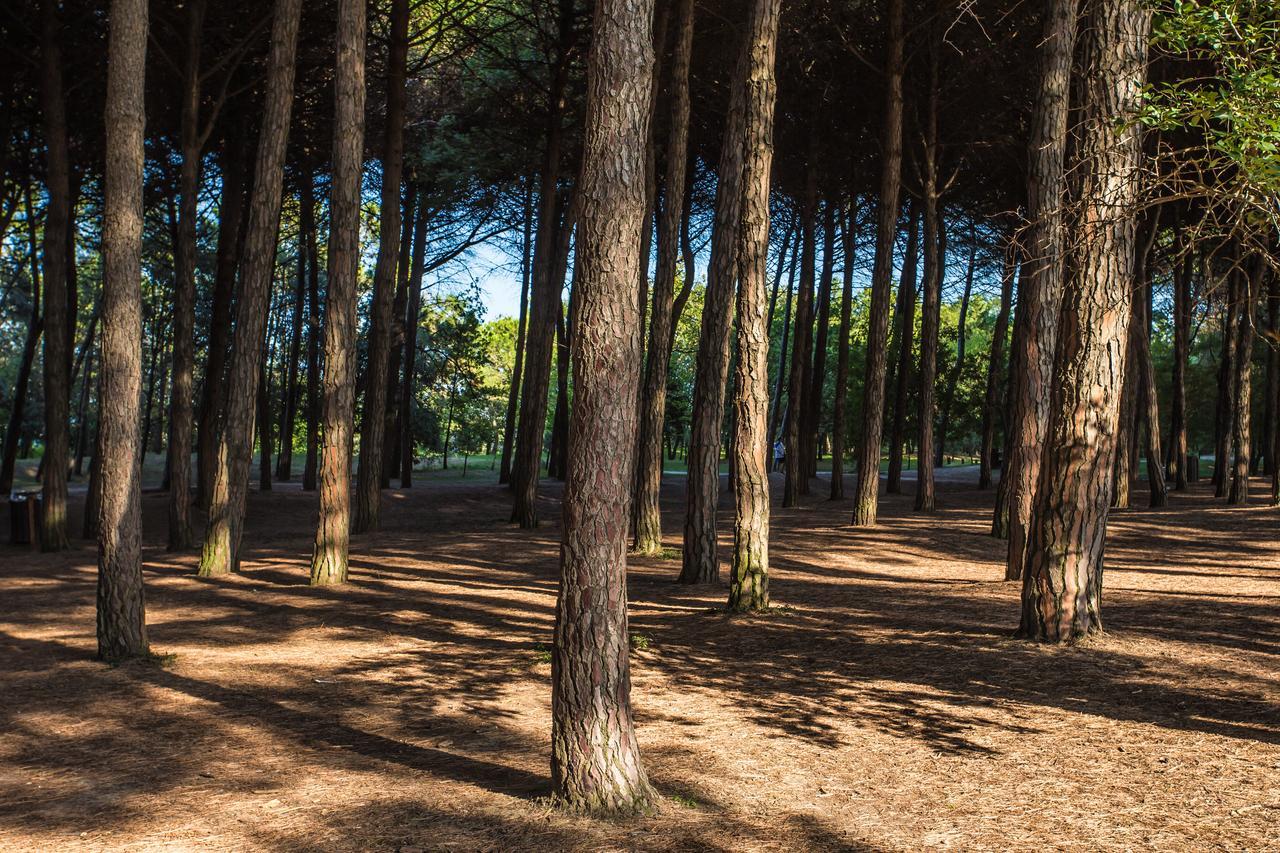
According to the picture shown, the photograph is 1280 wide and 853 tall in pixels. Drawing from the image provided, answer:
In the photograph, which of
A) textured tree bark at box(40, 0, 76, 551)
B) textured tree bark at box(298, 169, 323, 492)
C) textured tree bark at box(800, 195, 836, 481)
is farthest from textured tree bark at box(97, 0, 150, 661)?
Answer: textured tree bark at box(800, 195, 836, 481)

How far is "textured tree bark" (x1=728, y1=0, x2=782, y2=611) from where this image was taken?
9891 mm

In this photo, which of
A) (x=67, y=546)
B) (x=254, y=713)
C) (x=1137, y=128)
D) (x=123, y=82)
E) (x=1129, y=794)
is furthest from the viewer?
(x=67, y=546)

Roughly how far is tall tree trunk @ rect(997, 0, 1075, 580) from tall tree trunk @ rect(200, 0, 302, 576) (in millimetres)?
8588

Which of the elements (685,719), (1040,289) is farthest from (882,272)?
(685,719)

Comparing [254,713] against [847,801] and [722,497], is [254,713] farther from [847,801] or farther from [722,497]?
[722,497]

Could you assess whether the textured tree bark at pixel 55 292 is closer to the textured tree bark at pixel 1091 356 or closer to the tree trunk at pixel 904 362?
the textured tree bark at pixel 1091 356

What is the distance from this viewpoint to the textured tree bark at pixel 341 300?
492 inches

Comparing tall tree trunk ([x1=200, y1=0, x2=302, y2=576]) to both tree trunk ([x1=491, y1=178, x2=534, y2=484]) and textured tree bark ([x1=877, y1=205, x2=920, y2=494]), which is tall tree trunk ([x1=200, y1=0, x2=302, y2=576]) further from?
textured tree bark ([x1=877, y1=205, x2=920, y2=494])

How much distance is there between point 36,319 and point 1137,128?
24404 mm

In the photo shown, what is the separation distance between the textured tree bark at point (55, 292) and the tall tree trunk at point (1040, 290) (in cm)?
1381

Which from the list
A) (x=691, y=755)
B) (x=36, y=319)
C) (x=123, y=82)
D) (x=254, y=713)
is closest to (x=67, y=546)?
(x=36, y=319)

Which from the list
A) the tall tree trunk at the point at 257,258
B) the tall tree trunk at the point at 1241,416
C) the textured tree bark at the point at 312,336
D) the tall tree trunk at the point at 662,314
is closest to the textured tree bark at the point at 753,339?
the tall tree trunk at the point at 662,314

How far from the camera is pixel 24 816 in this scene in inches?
208

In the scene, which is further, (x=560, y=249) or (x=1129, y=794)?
(x=560, y=249)
